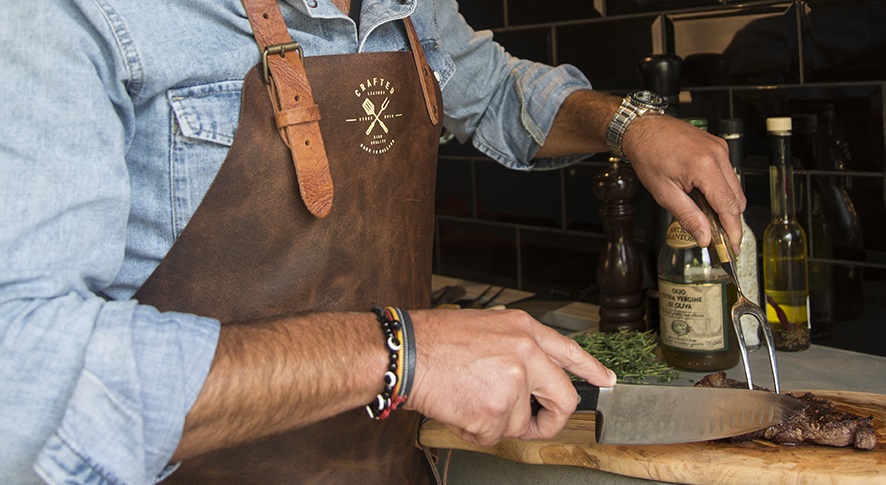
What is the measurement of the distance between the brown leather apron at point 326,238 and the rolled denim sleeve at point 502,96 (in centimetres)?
30

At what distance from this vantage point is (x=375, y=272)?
3.39 ft

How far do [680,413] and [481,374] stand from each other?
34 centimetres

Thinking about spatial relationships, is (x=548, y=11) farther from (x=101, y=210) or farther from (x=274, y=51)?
(x=101, y=210)

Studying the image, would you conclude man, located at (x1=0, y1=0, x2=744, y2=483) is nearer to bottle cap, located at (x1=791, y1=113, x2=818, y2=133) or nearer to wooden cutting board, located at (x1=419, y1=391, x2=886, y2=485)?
wooden cutting board, located at (x1=419, y1=391, x2=886, y2=485)

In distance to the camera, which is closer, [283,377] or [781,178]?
[283,377]

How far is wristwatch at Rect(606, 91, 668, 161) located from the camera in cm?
129

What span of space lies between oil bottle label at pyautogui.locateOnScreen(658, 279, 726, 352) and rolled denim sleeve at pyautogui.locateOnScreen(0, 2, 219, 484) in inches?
34.0

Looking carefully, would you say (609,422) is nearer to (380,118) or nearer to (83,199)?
(380,118)

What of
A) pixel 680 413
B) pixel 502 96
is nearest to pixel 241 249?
pixel 680 413

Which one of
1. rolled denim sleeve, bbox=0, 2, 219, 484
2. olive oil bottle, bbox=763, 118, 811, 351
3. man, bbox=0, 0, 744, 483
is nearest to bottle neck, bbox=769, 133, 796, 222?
olive oil bottle, bbox=763, 118, 811, 351

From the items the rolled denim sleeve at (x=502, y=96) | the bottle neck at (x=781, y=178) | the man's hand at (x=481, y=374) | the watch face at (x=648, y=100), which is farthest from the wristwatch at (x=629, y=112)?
the man's hand at (x=481, y=374)

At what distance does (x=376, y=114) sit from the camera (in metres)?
1.02

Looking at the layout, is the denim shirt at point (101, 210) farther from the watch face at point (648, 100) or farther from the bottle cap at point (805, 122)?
the bottle cap at point (805, 122)

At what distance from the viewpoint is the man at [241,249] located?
71 cm
